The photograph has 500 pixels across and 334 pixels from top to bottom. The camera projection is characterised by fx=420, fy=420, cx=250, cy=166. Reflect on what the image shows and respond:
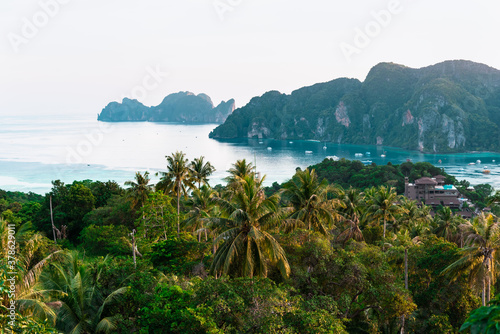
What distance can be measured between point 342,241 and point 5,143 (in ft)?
551

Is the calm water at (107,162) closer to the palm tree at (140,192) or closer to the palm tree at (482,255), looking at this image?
the palm tree at (140,192)

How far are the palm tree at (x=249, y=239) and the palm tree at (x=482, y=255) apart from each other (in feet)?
24.3

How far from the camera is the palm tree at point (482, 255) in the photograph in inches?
653

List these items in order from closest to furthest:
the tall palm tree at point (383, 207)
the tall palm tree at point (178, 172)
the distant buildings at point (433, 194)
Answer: the tall palm tree at point (178, 172) < the tall palm tree at point (383, 207) < the distant buildings at point (433, 194)

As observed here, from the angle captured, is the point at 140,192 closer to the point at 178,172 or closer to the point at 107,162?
the point at 178,172

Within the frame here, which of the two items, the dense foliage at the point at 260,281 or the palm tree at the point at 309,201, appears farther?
the palm tree at the point at 309,201

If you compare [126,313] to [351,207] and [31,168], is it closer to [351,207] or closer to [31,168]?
[351,207]

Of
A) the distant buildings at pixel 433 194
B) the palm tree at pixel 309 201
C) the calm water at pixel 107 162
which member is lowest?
the distant buildings at pixel 433 194

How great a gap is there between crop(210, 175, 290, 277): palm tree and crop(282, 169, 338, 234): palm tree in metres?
6.04

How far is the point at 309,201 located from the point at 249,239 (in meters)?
7.18

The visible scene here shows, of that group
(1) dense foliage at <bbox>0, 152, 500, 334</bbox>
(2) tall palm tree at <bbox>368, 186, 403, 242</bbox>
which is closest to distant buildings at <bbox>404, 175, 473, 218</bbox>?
(2) tall palm tree at <bbox>368, 186, 403, 242</bbox>

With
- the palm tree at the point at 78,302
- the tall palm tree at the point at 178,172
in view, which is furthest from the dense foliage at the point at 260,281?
the tall palm tree at the point at 178,172

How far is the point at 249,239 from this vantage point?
15258 mm

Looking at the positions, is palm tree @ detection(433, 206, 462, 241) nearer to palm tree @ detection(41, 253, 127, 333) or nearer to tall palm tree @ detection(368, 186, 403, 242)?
tall palm tree @ detection(368, 186, 403, 242)
